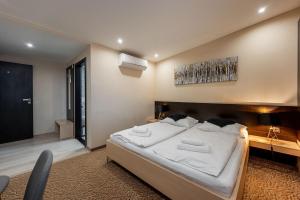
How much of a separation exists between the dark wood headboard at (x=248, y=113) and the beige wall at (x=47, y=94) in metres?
4.07

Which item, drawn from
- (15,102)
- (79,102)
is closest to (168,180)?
(79,102)

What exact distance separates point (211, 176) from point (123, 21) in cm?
270

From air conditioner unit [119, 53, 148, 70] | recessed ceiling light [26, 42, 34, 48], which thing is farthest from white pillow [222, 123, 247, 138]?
recessed ceiling light [26, 42, 34, 48]

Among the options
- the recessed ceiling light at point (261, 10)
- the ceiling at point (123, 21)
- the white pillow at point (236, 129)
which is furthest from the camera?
the white pillow at point (236, 129)

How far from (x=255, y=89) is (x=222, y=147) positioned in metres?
1.68

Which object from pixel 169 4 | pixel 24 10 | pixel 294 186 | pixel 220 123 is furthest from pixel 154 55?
pixel 294 186

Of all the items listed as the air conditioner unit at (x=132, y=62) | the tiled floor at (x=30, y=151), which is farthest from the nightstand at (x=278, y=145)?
the tiled floor at (x=30, y=151)

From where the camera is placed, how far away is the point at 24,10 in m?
1.98

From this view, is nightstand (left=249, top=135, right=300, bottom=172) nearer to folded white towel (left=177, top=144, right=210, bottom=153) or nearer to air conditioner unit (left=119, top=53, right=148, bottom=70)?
folded white towel (left=177, top=144, right=210, bottom=153)

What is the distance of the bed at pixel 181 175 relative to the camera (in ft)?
4.25

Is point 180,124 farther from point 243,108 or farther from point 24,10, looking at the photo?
point 24,10

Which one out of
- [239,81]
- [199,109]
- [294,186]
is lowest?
[294,186]

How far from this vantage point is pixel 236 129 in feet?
8.75

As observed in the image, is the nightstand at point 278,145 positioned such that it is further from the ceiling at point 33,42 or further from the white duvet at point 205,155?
the ceiling at point 33,42
